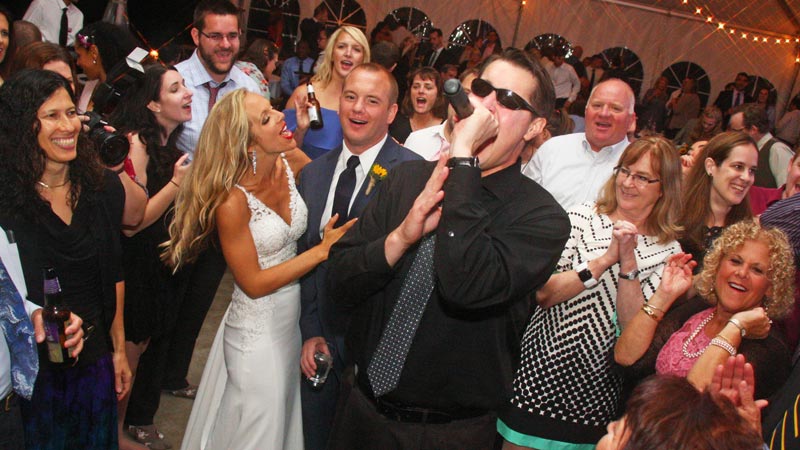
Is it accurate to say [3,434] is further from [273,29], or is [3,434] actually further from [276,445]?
[273,29]

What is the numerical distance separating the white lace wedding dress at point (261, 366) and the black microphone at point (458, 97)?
125 cm

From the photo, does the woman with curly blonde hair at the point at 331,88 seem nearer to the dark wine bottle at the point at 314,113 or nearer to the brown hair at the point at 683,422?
the dark wine bottle at the point at 314,113

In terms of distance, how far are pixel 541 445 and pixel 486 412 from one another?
547 millimetres

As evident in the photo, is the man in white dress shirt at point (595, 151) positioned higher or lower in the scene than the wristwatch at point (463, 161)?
higher

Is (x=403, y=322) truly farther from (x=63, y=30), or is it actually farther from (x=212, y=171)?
(x=63, y=30)

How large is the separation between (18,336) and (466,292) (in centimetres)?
136

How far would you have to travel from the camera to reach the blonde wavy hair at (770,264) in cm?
240

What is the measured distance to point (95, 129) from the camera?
266 centimetres

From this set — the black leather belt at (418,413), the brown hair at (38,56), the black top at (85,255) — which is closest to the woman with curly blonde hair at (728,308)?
the black leather belt at (418,413)

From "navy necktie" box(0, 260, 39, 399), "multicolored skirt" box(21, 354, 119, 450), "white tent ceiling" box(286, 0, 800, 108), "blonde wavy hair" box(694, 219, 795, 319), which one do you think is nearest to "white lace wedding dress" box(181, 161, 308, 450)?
"multicolored skirt" box(21, 354, 119, 450)

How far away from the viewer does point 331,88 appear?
397 cm

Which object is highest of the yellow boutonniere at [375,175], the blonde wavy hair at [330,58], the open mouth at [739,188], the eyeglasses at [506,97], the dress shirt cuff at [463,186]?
the blonde wavy hair at [330,58]

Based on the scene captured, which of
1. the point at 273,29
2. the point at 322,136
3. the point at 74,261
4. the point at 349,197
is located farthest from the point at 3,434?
the point at 273,29

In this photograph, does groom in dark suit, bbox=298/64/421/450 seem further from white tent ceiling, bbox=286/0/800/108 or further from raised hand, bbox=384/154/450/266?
white tent ceiling, bbox=286/0/800/108
